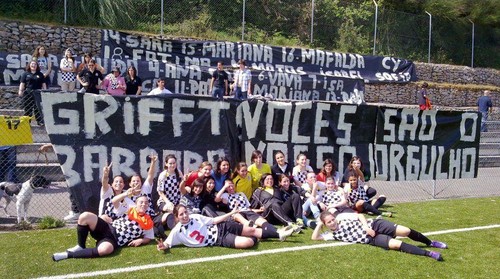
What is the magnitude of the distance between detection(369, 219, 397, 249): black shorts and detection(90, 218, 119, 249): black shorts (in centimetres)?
342

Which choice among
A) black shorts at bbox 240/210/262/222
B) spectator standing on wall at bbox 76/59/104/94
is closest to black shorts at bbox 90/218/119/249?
black shorts at bbox 240/210/262/222

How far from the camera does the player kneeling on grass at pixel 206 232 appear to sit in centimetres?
689

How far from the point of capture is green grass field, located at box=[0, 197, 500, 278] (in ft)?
19.5

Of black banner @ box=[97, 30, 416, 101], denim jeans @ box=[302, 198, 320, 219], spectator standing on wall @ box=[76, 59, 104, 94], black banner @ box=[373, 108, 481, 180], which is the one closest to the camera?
denim jeans @ box=[302, 198, 320, 219]

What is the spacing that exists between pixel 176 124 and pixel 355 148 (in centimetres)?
377

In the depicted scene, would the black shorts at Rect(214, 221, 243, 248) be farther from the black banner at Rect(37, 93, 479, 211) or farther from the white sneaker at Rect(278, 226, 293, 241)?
the black banner at Rect(37, 93, 479, 211)

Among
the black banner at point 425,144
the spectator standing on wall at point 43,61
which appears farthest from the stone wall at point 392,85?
the black banner at point 425,144

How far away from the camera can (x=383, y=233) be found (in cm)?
723

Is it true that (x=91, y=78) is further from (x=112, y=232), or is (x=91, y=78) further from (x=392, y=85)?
(x=392, y=85)

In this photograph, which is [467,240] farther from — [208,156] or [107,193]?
[107,193]

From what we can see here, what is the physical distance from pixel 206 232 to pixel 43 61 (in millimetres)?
8568

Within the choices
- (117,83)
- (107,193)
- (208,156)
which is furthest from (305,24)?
(107,193)

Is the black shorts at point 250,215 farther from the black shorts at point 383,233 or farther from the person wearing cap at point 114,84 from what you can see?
the person wearing cap at point 114,84

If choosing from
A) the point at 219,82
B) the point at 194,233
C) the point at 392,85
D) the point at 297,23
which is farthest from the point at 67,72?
the point at 392,85
